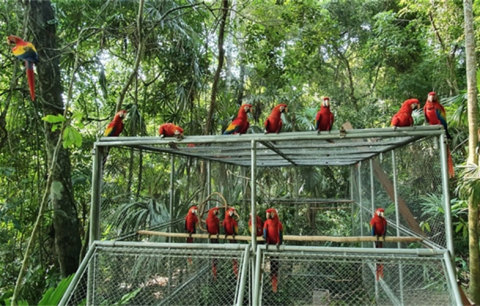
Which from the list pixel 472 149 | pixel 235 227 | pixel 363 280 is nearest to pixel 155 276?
pixel 235 227

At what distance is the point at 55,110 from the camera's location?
13.2 feet

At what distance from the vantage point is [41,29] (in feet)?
13.2

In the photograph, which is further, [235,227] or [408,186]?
[408,186]

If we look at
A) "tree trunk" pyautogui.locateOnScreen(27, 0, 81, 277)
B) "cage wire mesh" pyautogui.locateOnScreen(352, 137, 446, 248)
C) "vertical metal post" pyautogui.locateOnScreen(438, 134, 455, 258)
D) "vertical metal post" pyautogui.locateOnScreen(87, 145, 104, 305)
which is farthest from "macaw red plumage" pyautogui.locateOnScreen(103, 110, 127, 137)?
"cage wire mesh" pyautogui.locateOnScreen(352, 137, 446, 248)

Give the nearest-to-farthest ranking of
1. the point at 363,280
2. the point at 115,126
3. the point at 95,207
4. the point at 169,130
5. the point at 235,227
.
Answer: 1. the point at 95,207
2. the point at 169,130
3. the point at 115,126
4. the point at 235,227
5. the point at 363,280

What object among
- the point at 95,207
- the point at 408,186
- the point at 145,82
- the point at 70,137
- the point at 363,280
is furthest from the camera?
the point at 145,82

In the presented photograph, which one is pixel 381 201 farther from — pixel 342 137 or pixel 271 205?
pixel 342 137

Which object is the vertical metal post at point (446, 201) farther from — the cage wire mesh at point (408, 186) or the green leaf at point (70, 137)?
the green leaf at point (70, 137)

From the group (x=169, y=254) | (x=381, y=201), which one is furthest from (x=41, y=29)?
(x=381, y=201)

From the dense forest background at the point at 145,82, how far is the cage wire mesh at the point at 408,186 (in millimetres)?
365

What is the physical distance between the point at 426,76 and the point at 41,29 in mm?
8457

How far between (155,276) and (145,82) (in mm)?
4025

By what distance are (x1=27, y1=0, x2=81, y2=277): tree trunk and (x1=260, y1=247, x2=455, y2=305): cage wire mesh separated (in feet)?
8.55

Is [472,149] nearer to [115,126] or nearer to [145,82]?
[115,126]
